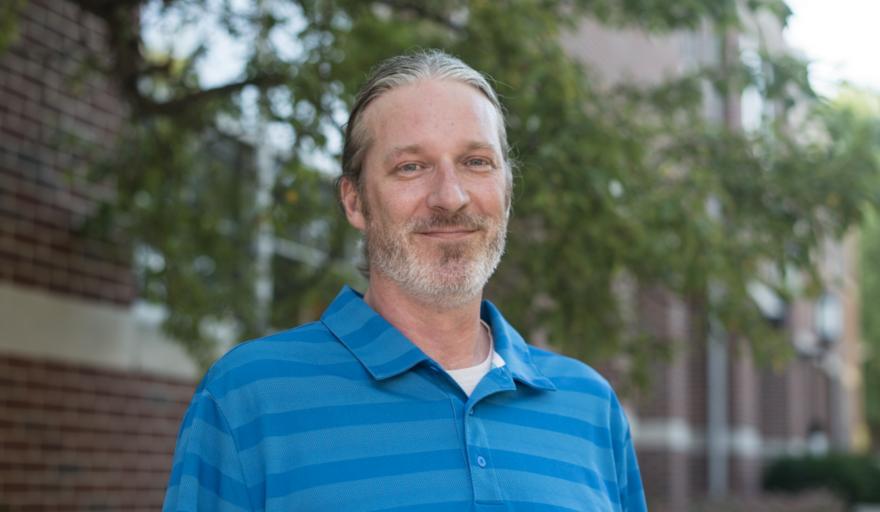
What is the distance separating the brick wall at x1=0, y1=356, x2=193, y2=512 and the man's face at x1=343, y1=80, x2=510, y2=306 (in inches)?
159

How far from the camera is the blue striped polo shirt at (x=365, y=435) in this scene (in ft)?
6.98

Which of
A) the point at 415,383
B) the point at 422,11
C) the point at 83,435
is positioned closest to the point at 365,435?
the point at 415,383

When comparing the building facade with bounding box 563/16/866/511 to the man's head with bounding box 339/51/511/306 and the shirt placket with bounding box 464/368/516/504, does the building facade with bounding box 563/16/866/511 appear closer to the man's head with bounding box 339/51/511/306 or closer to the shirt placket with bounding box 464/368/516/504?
the man's head with bounding box 339/51/511/306

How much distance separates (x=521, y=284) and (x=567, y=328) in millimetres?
356

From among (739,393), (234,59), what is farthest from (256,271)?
(739,393)

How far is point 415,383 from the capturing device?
2293 millimetres

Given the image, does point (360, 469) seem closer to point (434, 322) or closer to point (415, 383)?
point (415, 383)

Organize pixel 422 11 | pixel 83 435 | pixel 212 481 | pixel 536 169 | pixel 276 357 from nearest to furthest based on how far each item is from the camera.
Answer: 1. pixel 212 481
2. pixel 276 357
3. pixel 536 169
4. pixel 422 11
5. pixel 83 435

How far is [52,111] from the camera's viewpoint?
20.7ft

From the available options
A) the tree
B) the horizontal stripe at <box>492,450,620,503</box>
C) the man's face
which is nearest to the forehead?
the man's face

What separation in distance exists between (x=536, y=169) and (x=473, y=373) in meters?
2.29

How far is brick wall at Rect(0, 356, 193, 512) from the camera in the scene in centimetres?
594

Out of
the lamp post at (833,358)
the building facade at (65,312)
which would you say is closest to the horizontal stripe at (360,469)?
the building facade at (65,312)

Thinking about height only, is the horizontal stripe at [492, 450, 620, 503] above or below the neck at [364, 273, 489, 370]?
below
